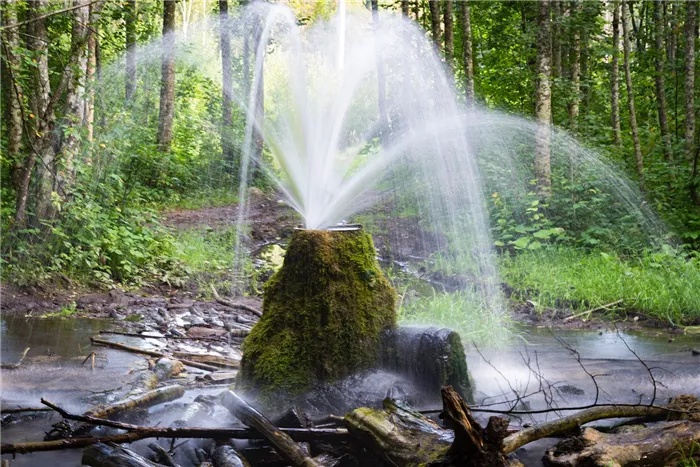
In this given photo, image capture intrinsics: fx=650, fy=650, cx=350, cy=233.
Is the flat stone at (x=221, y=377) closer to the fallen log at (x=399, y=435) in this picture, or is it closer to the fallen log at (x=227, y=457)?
the fallen log at (x=227, y=457)

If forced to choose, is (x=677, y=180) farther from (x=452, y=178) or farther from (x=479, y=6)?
(x=479, y=6)

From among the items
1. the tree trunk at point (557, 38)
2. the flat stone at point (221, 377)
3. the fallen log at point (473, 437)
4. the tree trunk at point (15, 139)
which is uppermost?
the tree trunk at point (557, 38)

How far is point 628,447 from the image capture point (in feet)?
12.8

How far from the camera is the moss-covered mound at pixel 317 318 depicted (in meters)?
5.43

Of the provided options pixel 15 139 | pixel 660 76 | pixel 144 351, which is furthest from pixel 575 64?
pixel 144 351

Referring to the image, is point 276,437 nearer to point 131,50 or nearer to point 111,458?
point 111,458

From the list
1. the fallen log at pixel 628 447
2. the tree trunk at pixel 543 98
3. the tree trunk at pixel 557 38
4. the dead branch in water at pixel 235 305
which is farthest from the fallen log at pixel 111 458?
the tree trunk at pixel 557 38

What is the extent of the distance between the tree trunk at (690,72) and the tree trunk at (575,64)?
239cm

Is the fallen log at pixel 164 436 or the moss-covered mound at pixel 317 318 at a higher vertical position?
the moss-covered mound at pixel 317 318

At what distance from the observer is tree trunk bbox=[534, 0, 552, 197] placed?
14.7 m

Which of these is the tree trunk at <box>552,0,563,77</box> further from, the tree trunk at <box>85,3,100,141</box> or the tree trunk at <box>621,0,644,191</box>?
the tree trunk at <box>85,3,100,141</box>

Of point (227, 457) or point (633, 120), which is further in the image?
point (633, 120)

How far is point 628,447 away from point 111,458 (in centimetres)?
310

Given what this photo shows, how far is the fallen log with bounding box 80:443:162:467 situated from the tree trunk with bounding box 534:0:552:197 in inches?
497
